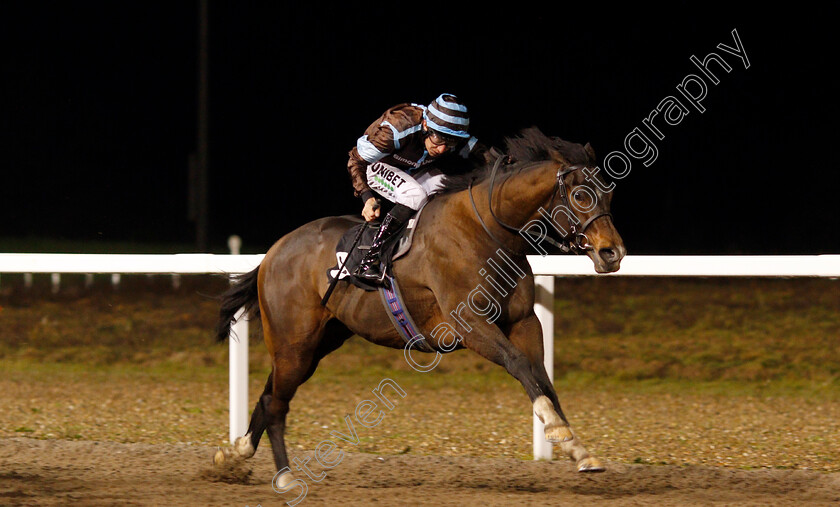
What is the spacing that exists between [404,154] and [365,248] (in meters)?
0.53

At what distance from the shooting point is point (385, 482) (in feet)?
16.0

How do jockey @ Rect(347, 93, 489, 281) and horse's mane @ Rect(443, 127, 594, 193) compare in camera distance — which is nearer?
horse's mane @ Rect(443, 127, 594, 193)

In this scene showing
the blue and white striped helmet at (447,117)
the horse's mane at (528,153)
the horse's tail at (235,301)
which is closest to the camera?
the horse's mane at (528,153)

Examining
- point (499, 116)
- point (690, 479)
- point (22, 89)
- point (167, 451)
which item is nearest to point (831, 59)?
point (499, 116)

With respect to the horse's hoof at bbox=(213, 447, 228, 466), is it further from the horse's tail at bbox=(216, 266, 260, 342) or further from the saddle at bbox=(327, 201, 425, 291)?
the saddle at bbox=(327, 201, 425, 291)

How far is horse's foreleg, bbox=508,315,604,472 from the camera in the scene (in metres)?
3.98

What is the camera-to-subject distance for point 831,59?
14.2 meters

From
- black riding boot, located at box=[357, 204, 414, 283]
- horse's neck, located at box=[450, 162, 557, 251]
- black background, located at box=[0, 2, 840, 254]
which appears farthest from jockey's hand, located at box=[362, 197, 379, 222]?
black background, located at box=[0, 2, 840, 254]

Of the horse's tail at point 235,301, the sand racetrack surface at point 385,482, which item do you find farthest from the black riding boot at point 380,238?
the sand racetrack surface at point 385,482

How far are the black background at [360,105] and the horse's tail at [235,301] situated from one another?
7539 millimetres

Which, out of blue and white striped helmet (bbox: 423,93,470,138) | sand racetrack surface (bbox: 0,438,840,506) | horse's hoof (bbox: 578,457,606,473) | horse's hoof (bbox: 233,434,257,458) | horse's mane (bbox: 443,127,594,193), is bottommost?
sand racetrack surface (bbox: 0,438,840,506)

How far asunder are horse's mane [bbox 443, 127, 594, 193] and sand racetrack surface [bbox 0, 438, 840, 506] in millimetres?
1497

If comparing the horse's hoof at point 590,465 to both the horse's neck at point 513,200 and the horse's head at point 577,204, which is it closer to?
the horse's head at point 577,204

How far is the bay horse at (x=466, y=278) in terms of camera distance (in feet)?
13.8
